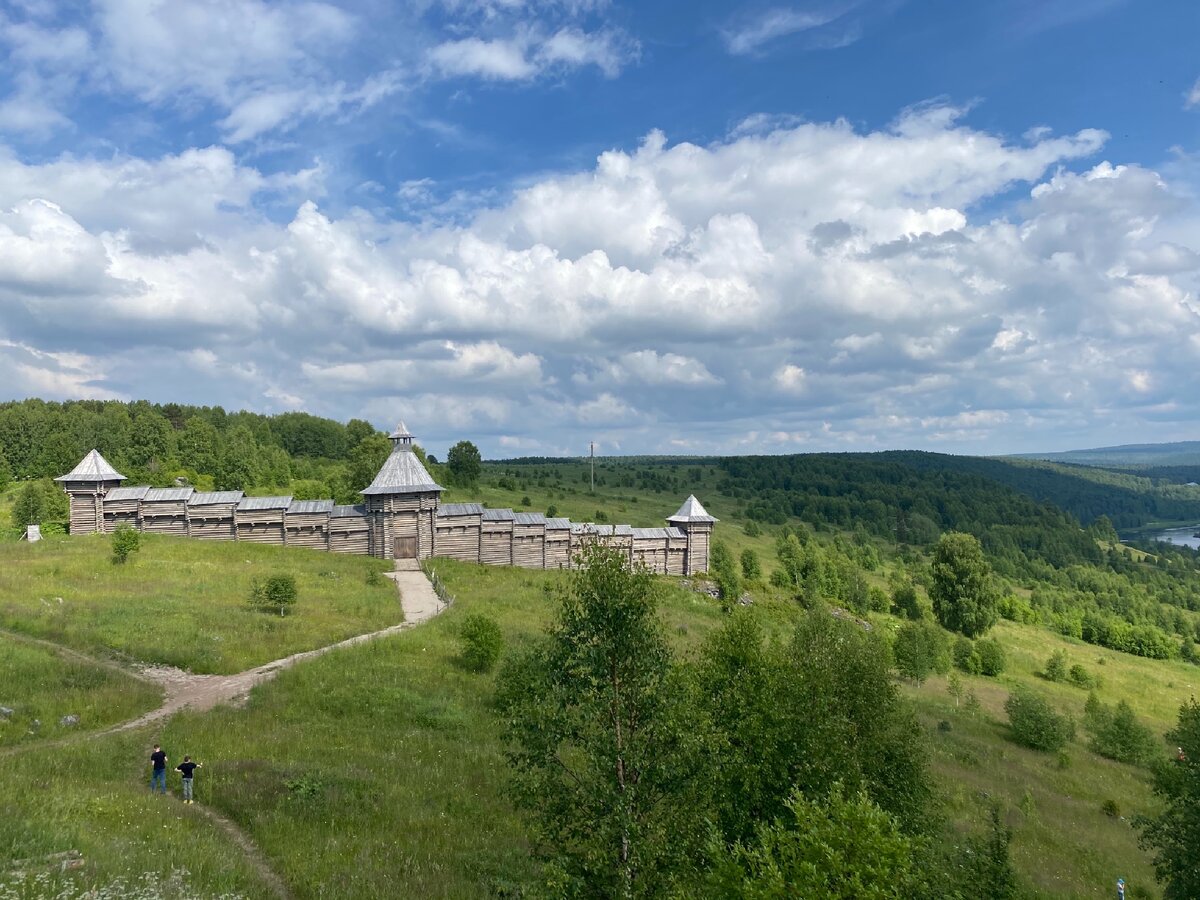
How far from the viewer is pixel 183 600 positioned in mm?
35031

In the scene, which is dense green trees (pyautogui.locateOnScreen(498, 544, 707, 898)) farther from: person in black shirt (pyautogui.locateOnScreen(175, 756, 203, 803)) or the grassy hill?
person in black shirt (pyautogui.locateOnScreen(175, 756, 203, 803))

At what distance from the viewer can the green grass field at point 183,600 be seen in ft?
95.2

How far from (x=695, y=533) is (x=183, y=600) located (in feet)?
130

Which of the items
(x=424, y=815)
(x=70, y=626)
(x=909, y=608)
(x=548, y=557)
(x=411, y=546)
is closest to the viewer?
(x=424, y=815)

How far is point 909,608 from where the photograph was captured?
81.7 meters

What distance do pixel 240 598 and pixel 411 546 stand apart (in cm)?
1693

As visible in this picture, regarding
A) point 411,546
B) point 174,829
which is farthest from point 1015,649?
point 174,829

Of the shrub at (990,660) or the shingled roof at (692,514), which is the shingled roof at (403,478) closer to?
the shingled roof at (692,514)

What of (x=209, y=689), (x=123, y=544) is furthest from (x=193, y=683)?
(x=123, y=544)

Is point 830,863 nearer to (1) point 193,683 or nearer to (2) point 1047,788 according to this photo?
(1) point 193,683

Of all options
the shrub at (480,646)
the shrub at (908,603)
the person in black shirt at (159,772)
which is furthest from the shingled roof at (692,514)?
the person in black shirt at (159,772)

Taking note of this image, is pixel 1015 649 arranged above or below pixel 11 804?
below

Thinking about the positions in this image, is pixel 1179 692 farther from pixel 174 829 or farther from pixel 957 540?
pixel 174 829

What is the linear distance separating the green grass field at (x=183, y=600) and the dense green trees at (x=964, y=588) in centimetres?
5625
